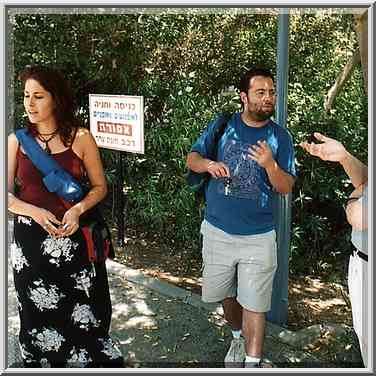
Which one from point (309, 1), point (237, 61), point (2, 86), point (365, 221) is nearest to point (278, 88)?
point (309, 1)

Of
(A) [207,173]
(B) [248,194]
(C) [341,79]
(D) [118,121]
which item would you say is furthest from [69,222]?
(C) [341,79]

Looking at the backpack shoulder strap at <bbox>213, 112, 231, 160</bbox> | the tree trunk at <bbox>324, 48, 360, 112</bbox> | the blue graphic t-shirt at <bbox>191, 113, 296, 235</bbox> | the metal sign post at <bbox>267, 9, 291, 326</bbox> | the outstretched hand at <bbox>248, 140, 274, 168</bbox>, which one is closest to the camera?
the outstretched hand at <bbox>248, 140, 274, 168</bbox>

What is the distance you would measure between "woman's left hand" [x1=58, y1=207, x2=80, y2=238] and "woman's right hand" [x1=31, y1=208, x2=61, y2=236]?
33mm

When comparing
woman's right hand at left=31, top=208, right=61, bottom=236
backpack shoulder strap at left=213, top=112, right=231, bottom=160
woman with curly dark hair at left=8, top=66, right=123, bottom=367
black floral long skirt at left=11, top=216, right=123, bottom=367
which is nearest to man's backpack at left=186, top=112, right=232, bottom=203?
backpack shoulder strap at left=213, top=112, right=231, bottom=160

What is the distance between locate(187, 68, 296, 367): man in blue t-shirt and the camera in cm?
295

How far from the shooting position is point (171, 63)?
227 inches

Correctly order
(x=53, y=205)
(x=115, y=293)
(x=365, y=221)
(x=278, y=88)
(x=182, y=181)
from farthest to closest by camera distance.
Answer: (x=182, y=181) < (x=115, y=293) < (x=278, y=88) < (x=53, y=205) < (x=365, y=221)

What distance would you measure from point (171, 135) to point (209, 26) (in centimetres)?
122

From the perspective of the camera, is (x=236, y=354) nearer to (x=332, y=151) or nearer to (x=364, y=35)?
(x=332, y=151)

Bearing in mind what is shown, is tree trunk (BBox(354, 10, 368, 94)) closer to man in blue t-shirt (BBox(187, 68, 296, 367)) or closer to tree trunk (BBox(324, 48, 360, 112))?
man in blue t-shirt (BBox(187, 68, 296, 367))

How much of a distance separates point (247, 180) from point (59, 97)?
1.06m

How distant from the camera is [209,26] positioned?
18.7ft

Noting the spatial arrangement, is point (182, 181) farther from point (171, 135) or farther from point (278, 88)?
point (278, 88)

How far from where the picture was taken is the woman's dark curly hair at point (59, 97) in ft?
8.86
